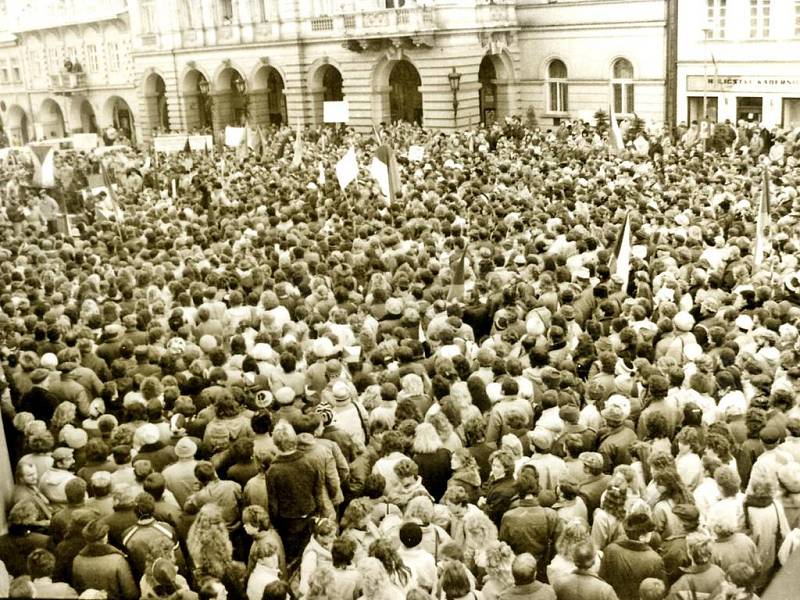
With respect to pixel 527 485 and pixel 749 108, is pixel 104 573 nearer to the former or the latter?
pixel 527 485

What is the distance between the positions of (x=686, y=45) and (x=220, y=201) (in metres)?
21.0

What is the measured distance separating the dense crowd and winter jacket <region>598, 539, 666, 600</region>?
0.05ft

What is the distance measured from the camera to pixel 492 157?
→ 26.0 meters

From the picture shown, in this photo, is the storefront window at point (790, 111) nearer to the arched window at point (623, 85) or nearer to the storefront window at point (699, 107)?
the storefront window at point (699, 107)

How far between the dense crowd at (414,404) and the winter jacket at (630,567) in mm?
16

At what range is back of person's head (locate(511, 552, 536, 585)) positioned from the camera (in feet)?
19.2

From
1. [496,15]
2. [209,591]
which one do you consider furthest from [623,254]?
[496,15]

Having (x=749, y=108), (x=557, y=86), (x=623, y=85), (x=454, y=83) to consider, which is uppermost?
(x=454, y=83)

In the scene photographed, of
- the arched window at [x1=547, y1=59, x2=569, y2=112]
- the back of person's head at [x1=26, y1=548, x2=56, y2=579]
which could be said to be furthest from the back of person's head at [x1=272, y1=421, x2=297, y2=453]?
the arched window at [x1=547, y1=59, x2=569, y2=112]

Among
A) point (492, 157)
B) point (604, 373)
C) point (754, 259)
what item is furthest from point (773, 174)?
point (604, 373)

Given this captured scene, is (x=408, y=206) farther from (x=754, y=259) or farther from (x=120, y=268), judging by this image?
(x=754, y=259)

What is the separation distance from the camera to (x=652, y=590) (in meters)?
5.72

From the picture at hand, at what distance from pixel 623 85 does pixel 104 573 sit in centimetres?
3439

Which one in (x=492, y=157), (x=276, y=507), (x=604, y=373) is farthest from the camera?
(x=492, y=157)
